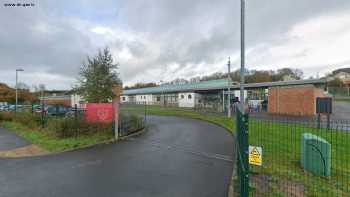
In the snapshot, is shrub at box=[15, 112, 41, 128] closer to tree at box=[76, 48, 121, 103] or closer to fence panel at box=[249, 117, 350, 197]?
tree at box=[76, 48, 121, 103]

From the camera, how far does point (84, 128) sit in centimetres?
1092

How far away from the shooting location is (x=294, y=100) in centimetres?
2395

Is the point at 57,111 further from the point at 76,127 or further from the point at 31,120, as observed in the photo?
the point at 76,127

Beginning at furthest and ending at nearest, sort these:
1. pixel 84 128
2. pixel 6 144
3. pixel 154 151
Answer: pixel 84 128 < pixel 6 144 < pixel 154 151

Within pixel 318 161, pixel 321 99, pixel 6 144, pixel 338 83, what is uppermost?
pixel 338 83

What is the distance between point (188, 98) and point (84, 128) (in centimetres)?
3146

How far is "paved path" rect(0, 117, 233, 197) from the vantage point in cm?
465

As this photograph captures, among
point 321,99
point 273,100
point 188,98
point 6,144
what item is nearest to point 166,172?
point 6,144

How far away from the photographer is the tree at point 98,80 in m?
15.9

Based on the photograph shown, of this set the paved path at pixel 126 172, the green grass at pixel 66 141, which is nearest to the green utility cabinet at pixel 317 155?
the paved path at pixel 126 172

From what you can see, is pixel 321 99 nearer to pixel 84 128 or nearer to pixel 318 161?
pixel 318 161

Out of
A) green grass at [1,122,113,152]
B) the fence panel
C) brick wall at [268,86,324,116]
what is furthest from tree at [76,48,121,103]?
brick wall at [268,86,324,116]

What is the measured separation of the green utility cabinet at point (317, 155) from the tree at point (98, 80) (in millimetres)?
13338

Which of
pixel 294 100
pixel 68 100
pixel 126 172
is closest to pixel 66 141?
pixel 126 172
